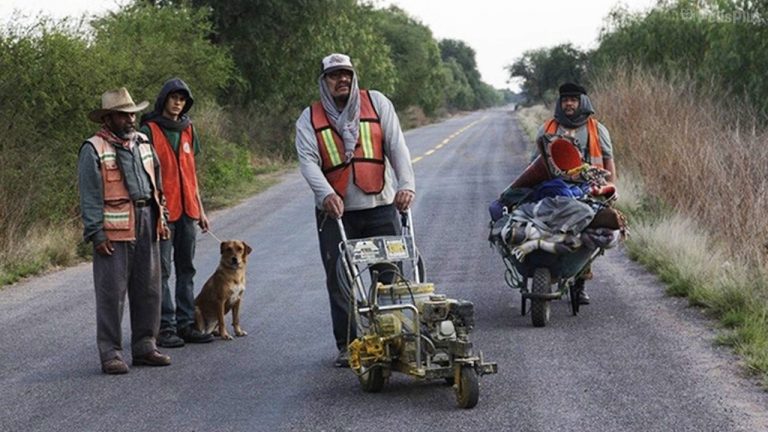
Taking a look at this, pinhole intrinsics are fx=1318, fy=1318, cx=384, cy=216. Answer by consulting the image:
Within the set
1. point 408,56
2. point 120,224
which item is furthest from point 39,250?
point 408,56

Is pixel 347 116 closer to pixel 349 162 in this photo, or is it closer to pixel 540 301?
pixel 349 162

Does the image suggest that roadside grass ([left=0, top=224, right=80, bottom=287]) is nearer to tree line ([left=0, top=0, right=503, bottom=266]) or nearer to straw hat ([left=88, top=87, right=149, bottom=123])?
tree line ([left=0, top=0, right=503, bottom=266])

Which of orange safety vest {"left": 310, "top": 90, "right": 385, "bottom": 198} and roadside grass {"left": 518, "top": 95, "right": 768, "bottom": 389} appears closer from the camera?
orange safety vest {"left": 310, "top": 90, "right": 385, "bottom": 198}

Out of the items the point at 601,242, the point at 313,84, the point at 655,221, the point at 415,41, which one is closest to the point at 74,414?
the point at 601,242

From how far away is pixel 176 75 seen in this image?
2203 centimetres

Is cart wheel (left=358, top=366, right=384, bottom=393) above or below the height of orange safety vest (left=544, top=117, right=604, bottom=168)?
below

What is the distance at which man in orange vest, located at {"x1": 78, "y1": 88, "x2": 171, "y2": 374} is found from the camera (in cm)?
914

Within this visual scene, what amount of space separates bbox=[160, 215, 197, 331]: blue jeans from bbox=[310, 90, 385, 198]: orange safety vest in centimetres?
186

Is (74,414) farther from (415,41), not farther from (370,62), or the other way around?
(415,41)

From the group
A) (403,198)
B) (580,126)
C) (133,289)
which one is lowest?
(133,289)

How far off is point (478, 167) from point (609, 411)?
24.6 meters

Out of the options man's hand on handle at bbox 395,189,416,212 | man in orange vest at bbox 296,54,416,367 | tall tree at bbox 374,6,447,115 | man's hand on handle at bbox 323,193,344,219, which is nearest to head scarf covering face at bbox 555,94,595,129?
man in orange vest at bbox 296,54,416,367

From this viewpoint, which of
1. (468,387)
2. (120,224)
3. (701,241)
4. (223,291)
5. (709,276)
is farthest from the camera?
(701,241)

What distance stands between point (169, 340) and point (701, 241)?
19.4 feet
